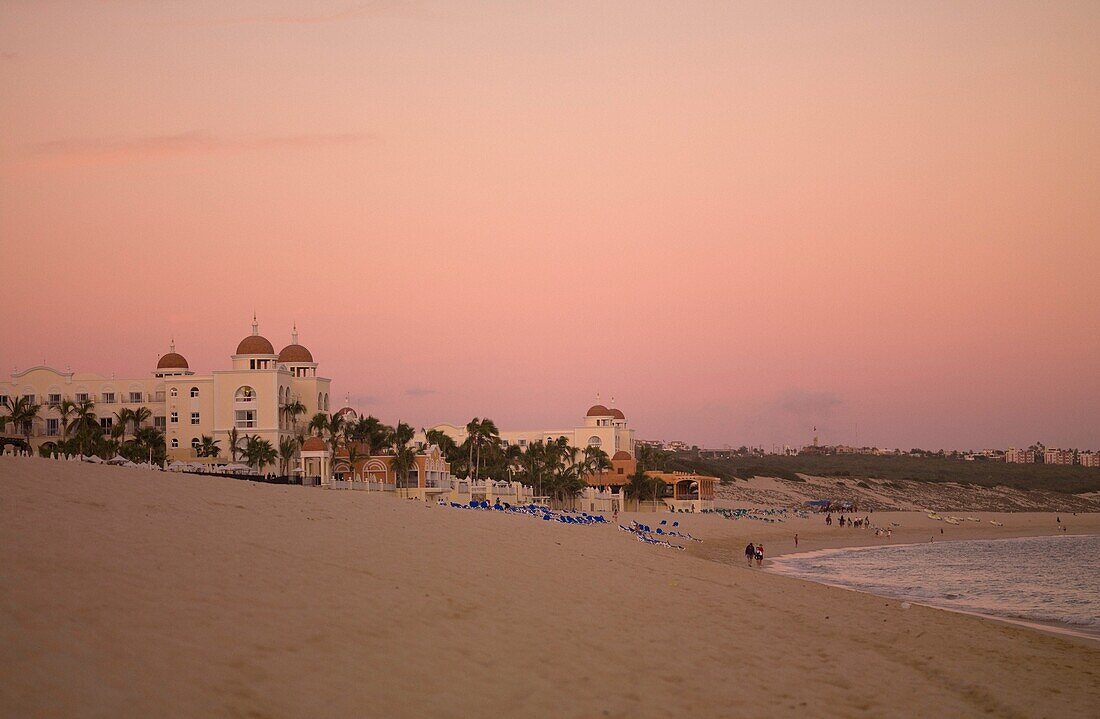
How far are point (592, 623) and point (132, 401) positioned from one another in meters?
78.3

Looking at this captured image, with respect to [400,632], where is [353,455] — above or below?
above

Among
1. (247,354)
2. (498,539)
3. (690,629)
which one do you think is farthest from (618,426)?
(690,629)

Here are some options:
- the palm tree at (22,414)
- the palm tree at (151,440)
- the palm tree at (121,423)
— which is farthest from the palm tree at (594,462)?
the palm tree at (22,414)

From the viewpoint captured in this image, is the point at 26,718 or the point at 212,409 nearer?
the point at 26,718

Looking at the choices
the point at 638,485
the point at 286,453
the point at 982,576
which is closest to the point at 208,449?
the point at 286,453

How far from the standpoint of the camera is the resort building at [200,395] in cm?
7875

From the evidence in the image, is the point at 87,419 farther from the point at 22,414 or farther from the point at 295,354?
the point at 295,354

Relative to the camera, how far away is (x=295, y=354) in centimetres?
8694

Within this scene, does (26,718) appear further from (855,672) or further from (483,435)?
(483,435)

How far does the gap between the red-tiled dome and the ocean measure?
5706 centimetres

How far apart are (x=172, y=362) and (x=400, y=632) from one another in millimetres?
81936

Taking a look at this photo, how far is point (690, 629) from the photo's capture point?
18.3m

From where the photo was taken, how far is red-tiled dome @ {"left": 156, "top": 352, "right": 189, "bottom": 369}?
89562 mm

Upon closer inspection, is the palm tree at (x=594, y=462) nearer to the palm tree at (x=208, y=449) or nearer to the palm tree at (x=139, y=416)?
the palm tree at (x=208, y=449)
